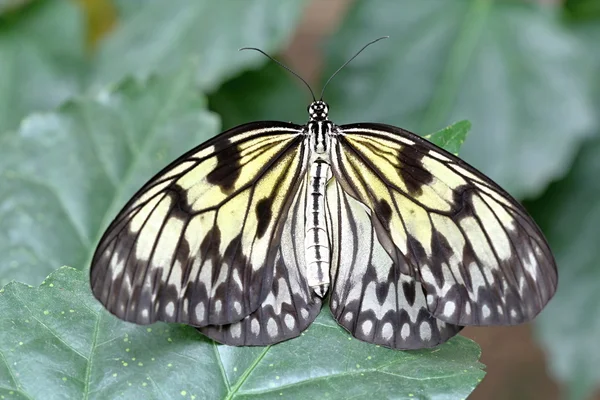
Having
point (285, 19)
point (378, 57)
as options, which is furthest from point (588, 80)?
point (285, 19)

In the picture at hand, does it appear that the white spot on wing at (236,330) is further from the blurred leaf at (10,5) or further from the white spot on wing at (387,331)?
the blurred leaf at (10,5)

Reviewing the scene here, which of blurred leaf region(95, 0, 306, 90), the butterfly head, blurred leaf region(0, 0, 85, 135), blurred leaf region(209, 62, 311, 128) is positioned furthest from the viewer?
blurred leaf region(209, 62, 311, 128)

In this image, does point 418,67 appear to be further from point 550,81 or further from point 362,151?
point 362,151

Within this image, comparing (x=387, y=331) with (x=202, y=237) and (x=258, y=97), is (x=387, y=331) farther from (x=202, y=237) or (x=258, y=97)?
(x=258, y=97)

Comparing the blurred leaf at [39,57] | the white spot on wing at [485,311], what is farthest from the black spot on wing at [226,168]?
the blurred leaf at [39,57]

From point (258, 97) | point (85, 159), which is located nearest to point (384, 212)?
point (85, 159)

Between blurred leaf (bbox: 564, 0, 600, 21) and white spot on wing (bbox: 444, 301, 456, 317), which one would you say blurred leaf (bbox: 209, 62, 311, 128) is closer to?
blurred leaf (bbox: 564, 0, 600, 21)

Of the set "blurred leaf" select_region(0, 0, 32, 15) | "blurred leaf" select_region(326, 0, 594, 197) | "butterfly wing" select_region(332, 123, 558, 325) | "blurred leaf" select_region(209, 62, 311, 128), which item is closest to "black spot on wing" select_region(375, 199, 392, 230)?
"butterfly wing" select_region(332, 123, 558, 325)
